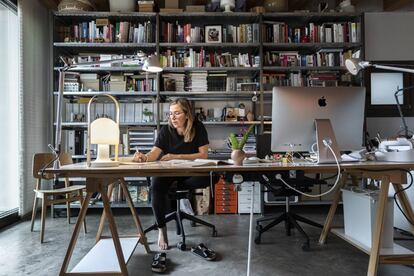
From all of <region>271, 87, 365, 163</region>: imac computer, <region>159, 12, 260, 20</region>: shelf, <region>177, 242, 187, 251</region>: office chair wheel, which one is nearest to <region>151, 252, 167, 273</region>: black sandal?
<region>177, 242, 187, 251</region>: office chair wheel

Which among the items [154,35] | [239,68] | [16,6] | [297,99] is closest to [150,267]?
[297,99]

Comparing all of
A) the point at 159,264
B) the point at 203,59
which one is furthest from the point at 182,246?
the point at 203,59

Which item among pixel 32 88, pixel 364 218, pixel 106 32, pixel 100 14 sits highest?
pixel 100 14

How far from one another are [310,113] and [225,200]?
197cm

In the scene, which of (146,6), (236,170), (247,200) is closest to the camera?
(236,170)

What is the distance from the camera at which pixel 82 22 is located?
3.66 metres

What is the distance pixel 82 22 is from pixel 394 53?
161 inches

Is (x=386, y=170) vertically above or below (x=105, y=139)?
below

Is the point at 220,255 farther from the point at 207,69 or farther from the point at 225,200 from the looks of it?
the point at 207,69

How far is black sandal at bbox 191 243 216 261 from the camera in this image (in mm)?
2055

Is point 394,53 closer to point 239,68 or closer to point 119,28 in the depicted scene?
point 239,68

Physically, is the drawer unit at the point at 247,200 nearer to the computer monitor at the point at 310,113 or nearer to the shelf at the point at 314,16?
the computer monitor at the point at 310,113

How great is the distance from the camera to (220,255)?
2.14 metres

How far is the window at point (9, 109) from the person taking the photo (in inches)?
119
